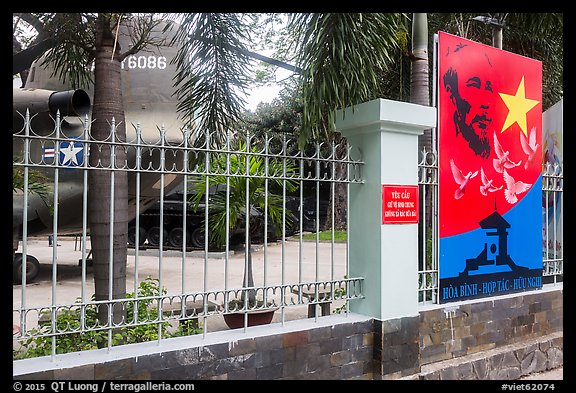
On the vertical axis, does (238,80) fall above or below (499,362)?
above

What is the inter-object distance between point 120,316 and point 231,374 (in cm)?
109

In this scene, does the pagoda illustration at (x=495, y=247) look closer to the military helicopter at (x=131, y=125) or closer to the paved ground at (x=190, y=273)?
the paved ground at (x=190, y=273)

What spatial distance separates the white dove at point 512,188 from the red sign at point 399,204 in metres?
1.33

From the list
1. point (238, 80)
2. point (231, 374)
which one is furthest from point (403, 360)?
point (238, 80)

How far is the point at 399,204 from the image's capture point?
3.99 metres

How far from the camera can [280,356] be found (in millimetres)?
3508

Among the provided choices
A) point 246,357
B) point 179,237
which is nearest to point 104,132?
point 246,357

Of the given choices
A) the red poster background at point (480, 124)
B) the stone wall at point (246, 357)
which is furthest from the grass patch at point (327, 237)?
the stone wall at point (246, 357)

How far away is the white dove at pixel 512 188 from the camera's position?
4875 millimetres

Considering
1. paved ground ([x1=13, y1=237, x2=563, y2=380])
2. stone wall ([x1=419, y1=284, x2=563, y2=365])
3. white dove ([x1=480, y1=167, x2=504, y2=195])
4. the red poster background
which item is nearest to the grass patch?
paved ground ([x1=13, y1=237, x2=563, y2=380])

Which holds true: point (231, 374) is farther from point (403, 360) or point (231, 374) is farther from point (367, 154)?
point (367, 154)

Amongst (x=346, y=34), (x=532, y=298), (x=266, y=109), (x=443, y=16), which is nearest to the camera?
(x=346, y=34)

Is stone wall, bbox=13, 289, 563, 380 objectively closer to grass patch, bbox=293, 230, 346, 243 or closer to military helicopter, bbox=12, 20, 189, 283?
military helicopter, bbox=12, 20, 189, 283

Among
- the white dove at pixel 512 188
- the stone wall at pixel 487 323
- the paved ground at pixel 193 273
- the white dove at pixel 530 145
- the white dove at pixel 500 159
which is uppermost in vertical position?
the white dove at pixel 530 145
